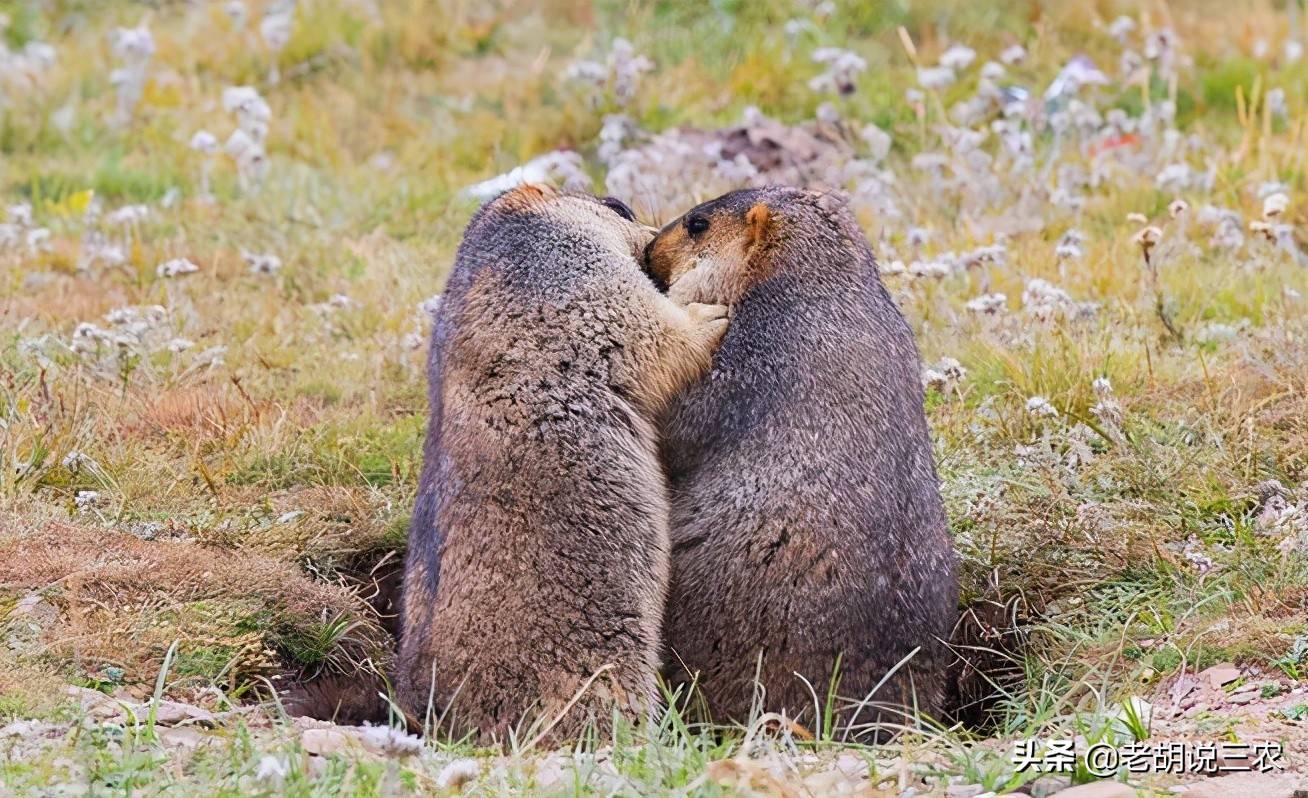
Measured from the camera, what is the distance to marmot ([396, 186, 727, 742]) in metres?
4.07

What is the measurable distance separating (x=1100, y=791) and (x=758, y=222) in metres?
2.02

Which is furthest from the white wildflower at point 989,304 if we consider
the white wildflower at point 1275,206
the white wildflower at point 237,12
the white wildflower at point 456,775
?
the white wildflower at point 237,12

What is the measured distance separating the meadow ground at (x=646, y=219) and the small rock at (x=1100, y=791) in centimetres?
7

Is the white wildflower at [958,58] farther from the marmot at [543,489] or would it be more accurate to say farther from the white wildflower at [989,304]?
the marmot at [543,489]

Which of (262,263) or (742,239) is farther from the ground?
(742,239)

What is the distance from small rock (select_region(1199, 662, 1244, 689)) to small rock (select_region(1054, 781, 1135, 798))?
103 cm

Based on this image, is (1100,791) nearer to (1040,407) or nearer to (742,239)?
(742,239)

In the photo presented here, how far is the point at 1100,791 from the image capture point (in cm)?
321

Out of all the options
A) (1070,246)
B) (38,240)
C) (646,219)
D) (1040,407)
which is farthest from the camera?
(38,240)

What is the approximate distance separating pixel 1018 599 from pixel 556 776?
2042mm

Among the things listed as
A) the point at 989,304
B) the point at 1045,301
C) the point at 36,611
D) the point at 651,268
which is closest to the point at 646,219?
the point at 989,304

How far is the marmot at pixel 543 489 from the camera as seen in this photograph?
160 inches

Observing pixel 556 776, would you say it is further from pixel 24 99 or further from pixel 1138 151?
pixel 24 99

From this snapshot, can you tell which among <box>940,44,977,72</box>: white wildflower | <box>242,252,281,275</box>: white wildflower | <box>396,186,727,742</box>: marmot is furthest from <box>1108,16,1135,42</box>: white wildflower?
<box>396,186,727,742</box>: marmot
